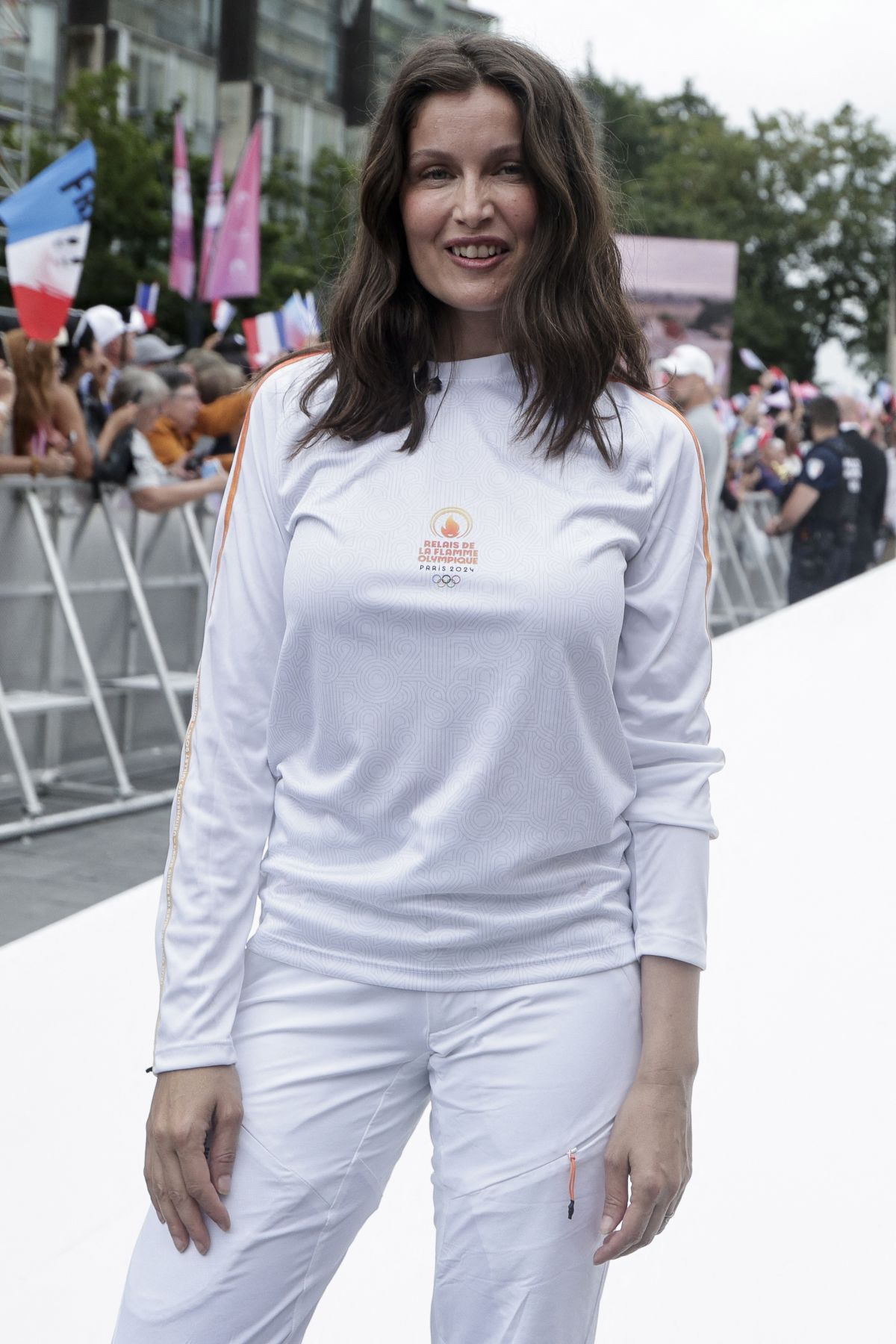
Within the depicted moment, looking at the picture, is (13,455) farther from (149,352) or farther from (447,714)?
(447,714)

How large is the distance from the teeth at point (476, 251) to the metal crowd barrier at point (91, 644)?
15.8ft

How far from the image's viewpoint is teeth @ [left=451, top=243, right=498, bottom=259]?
1542mm

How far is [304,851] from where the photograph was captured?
5.06ft

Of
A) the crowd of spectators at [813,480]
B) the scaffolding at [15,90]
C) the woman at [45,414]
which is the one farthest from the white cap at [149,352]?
the scaffolding at [15,90]

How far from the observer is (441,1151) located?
152 centimetres

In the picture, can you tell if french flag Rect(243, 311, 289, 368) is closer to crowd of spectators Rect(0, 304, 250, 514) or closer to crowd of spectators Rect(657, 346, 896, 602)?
crowd of spectators Rect(0, 304, 250, 514)

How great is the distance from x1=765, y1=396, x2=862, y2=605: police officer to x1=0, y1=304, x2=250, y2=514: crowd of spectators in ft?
12.5

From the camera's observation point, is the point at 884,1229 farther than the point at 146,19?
No

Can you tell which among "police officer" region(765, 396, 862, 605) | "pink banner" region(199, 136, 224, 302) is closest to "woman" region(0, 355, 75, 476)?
"police officer" region(765, 396, 862, 605)

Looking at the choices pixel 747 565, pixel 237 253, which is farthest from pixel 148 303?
pixel 747 565

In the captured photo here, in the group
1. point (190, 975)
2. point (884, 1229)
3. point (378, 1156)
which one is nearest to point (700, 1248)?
point (884, 1229)

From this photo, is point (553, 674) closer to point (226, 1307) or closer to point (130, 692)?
point (226, 1307)

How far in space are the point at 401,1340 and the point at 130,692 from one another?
5255 millimetres

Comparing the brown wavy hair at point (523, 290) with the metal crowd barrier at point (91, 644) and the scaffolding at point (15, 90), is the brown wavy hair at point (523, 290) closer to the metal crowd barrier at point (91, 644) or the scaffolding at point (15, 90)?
the metal crowd barrier at point (91, 644)
